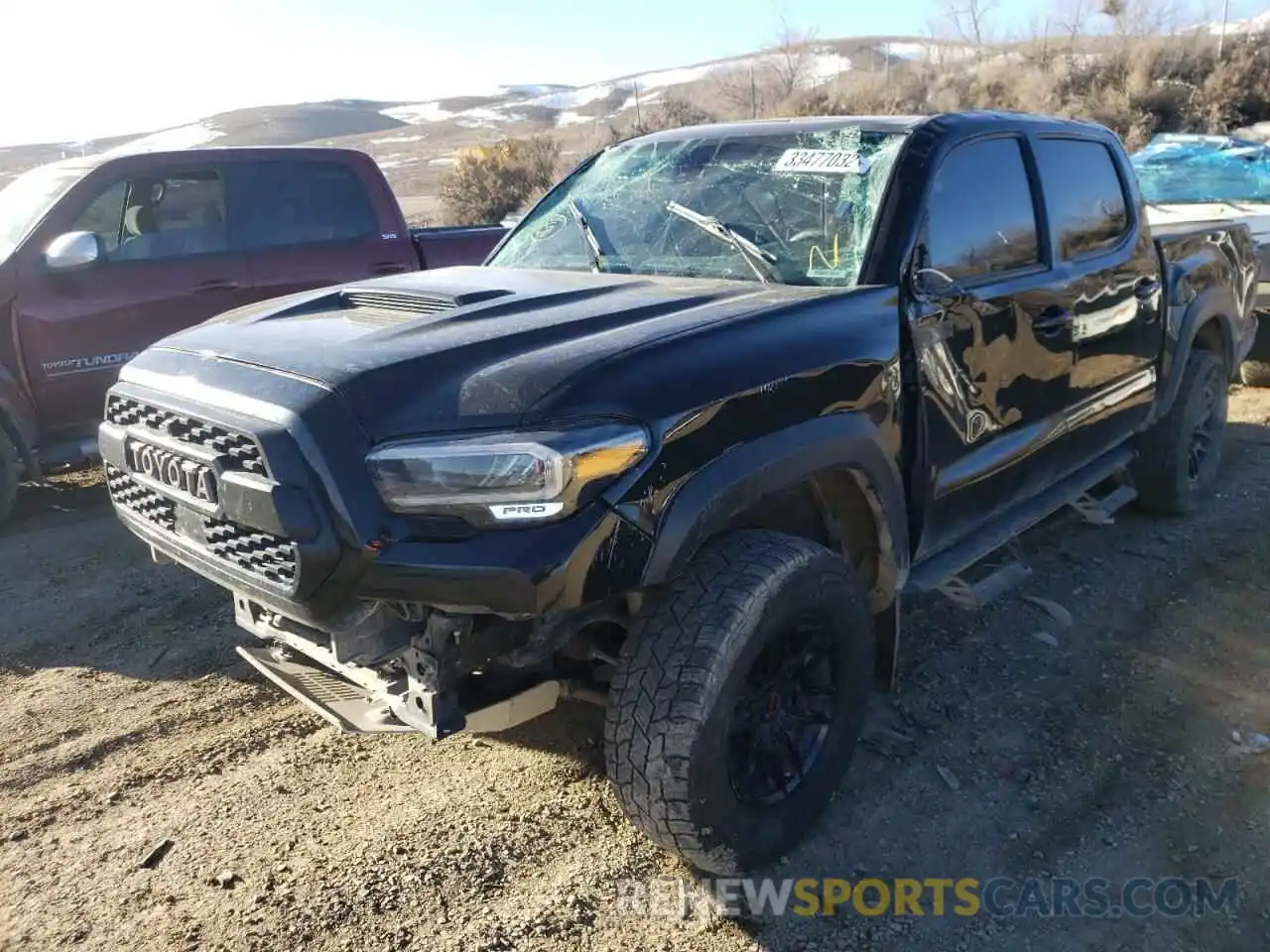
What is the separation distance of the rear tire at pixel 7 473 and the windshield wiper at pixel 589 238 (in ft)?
11.8

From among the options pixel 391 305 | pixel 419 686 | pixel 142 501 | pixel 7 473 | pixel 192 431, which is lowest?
pixel 7 473

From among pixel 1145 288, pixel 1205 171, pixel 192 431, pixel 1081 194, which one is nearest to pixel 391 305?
pixel 192 431

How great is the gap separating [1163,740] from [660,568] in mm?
2052

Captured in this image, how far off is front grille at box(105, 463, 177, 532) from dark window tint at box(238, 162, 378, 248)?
3769 mm

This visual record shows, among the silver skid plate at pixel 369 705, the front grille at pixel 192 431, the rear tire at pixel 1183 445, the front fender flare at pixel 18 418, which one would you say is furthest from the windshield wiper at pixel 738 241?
the front fender flare at pixel 18 418

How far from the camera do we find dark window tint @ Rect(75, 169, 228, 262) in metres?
6.01

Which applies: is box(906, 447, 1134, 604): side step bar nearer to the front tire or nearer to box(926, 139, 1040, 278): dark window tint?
the front tire

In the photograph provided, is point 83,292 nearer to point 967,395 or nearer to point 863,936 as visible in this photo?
point 967,395

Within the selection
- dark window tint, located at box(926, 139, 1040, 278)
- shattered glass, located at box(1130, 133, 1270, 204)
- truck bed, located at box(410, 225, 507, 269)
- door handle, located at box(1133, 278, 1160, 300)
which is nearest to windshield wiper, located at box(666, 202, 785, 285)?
dark window tint, located at box(926, 139, 1040, 278)

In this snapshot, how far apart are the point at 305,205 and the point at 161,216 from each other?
92 cm

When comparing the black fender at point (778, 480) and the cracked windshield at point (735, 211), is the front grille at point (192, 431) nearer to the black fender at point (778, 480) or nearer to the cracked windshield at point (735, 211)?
the black fender at point (778, 480)

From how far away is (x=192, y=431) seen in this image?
8.55 ft

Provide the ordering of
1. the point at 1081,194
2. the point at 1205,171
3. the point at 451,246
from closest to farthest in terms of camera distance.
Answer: the point at 1081,194 → the point at 451,246 → the point at 1205,171

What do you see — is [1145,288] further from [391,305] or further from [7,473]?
[7,473]
